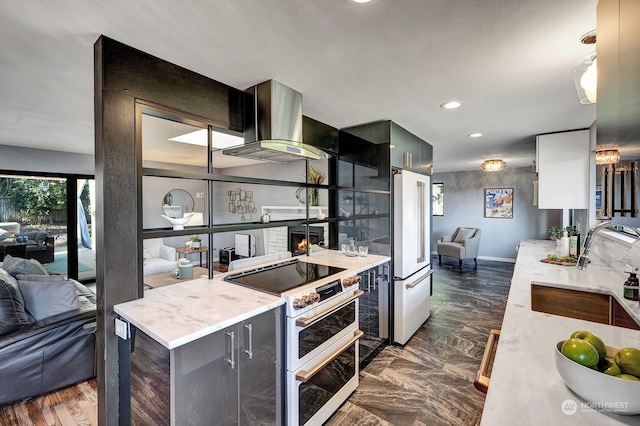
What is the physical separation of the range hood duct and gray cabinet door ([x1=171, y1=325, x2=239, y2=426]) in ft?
3.88

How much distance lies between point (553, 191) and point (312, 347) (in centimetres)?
324

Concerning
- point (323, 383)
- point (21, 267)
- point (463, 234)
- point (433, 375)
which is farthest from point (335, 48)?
point (463, 234)

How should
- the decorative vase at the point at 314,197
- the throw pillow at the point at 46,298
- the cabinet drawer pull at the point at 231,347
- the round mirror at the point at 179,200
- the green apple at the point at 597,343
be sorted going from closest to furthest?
1. the green apple at the point at 597,343
2. the cabinet drawer pull at the point at 231,347
3. the throw pillow at the point at 46,298
4. the decorative vase at the point at 314,197
5. the round mirror at the point at 179,200

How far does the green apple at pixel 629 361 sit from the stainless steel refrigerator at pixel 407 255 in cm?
217

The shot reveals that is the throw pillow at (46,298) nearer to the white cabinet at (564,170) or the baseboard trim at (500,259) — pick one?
the white cabinet at (564,170)

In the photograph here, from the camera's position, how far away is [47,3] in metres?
1.20

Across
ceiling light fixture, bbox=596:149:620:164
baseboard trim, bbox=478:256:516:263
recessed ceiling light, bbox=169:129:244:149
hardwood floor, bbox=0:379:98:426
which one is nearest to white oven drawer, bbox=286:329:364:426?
hardwood floor, bbox=0:379:98:426

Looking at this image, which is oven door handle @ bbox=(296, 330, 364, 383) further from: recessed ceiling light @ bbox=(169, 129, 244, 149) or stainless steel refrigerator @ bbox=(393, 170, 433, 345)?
recessed ceiling light @ bbox=(169, 129, 244, 149)

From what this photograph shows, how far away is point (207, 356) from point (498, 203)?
773 centimetres

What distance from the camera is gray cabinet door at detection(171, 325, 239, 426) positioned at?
48.7 inches

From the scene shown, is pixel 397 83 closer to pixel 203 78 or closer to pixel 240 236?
pixel 203 78

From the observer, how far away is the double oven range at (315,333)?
1.62 metres

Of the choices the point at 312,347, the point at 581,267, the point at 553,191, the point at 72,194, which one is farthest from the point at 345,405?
the point at 72,194

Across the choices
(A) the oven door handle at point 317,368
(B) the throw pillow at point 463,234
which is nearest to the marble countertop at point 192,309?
(A) the oven door handle at point 317,368
